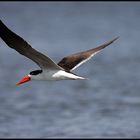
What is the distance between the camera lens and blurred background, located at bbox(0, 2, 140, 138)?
12.2 m

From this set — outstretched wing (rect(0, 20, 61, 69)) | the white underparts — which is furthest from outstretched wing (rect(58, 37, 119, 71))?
outstretched wing (rect(0, 20, 61, 69))

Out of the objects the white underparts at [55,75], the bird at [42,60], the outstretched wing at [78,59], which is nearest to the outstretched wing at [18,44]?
the bird at [42,60]

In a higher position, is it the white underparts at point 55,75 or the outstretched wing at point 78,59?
the outstretched wing at point 78,59

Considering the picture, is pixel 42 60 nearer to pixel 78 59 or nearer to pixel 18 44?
pixel 18 44

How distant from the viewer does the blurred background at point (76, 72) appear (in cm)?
1222

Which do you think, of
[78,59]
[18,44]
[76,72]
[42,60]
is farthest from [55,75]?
[76,72]

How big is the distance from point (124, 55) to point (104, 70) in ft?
4.50

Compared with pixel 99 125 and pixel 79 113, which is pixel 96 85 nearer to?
pixel 79 113

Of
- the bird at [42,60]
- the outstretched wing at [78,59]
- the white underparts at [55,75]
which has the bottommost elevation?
the white underparts at [55,75]

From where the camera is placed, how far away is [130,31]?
21.1 metres

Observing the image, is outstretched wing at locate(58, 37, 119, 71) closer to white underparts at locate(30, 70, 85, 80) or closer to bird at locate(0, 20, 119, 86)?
bird at locate(0, 20, 119, 86)

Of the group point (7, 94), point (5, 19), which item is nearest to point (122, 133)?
point (7, 94)

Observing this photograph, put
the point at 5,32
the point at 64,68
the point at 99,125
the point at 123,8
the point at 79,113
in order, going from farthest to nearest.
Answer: the point at 123,8
the point at 79,113
the point at 99,125
the point at 64,68
the point at 5,32

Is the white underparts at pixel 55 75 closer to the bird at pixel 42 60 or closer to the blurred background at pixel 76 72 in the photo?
the bird at pixel 42 60
